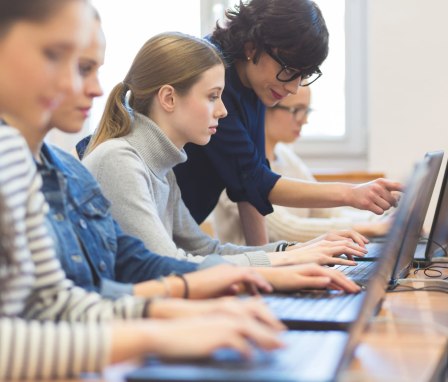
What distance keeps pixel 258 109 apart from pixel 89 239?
3.46 feet

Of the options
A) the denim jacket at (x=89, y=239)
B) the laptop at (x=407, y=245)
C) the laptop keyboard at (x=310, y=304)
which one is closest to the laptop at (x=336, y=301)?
the laptop keyboard at (x=310, y=304)

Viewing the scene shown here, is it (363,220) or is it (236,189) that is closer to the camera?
(236,189)

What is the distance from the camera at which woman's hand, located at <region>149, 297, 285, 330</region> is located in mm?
962

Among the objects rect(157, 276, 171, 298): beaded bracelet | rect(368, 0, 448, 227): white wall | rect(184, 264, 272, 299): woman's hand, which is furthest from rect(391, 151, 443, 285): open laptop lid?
rect(368, 0, 448, 227): white wall

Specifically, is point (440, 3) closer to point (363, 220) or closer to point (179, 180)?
point (363, 220)

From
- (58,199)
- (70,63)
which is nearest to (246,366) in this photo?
(70,63)

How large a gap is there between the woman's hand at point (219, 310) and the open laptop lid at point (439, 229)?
1.03m

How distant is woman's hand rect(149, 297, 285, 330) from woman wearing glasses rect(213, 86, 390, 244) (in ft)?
5.21

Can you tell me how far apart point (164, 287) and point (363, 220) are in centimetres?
217

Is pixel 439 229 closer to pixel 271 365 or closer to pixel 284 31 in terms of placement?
pixel 284 31

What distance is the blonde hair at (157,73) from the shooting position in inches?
73.8

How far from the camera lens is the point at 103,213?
4.71 feet

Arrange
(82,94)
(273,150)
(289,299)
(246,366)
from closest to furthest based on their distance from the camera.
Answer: (246,366), (82,94), (289,299), (273,150)

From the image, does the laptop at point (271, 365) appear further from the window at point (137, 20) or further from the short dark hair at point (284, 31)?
the window at point (137, 20)
